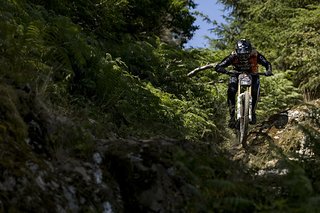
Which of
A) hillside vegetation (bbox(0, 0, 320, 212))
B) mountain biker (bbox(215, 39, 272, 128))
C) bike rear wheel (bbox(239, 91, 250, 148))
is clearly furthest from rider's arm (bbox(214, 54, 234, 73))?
hillside vegetation (bbox(0, 0, 320, 212))

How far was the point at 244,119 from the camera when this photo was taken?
8.38 m

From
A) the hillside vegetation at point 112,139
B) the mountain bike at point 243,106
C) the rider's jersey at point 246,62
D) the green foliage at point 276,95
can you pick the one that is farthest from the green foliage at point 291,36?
the mountain bike at point 243,106

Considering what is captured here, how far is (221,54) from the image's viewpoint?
16125 mm

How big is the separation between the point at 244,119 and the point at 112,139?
428 centimetres

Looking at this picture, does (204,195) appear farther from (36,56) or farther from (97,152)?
(36,56)

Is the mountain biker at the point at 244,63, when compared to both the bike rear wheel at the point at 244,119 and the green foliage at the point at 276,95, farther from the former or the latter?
the green foliage at the point at 276,95

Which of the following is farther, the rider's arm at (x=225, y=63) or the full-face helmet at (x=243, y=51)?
the rider's arm at (x=225, y=63)

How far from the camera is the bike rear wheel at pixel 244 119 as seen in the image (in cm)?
829

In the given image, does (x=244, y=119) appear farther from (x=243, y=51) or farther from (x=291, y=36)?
(x=291, y=36)

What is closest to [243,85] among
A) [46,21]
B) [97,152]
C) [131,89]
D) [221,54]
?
[131,89]

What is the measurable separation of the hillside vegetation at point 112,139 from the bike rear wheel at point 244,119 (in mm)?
181

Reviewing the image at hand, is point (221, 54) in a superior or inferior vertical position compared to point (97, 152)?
superior

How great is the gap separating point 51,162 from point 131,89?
5.42m

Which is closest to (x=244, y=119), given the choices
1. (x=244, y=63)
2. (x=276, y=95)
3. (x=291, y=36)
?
(x=244, y=63)
